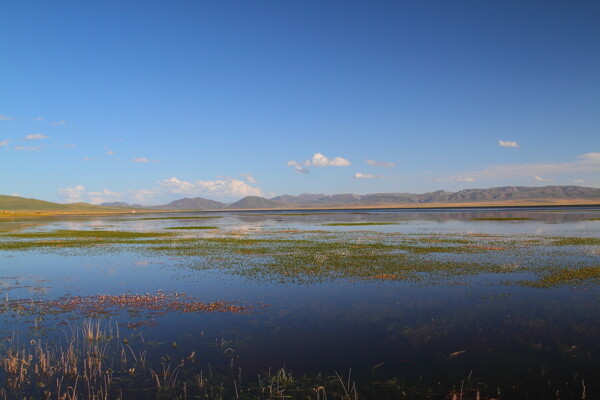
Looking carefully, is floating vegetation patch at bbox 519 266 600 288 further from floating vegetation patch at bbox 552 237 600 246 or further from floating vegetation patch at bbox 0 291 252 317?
floating vegetation patch at bbox 0 291 252 317

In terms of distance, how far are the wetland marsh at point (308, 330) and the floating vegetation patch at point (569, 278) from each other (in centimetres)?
12

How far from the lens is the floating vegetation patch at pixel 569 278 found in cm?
2308

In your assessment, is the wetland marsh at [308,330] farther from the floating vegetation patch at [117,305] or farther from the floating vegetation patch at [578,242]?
the floating vegetation patch at [578,242]

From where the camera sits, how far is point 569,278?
2444cm

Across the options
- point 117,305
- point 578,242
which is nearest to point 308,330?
point 117,305

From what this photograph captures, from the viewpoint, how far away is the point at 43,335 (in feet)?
51.8

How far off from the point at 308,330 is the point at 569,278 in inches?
727

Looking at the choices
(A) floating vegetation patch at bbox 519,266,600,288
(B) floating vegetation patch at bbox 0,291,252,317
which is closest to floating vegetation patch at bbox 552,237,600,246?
(A) floating vegetation patch at bbox 519,266,600,288

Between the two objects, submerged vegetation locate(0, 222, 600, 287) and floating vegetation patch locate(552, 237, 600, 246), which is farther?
floating vegetation patch locate(552, 237, 600, 246)

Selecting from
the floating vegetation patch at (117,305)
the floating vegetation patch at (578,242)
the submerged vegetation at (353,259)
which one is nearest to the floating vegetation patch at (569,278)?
the submerged vegetation at (353,259)

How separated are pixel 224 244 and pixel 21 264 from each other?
20.7 m

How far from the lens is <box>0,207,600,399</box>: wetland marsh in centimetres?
1138

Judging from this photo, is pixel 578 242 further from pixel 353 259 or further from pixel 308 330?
pixel 308 330

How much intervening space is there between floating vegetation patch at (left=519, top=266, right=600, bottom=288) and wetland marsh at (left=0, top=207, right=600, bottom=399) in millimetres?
118
